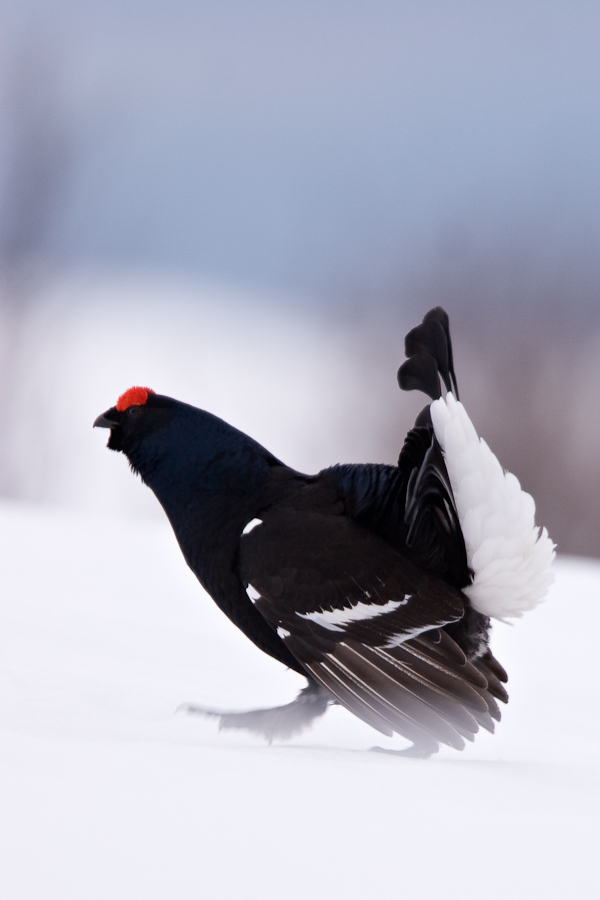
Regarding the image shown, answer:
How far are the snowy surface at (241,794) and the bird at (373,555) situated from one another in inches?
A: 2.2

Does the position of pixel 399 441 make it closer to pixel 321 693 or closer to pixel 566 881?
pixel 321 693

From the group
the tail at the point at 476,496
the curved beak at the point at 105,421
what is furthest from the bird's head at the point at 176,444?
the tail at the point at 476,496

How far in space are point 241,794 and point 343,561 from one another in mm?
276

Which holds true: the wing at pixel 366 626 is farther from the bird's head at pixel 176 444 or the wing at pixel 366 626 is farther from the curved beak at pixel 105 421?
the curved beak at pixel 105 421

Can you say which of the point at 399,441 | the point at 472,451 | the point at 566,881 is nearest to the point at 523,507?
the point at 472,451

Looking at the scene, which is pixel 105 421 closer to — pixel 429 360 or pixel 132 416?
pixel 132 416

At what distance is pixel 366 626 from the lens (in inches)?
32.1

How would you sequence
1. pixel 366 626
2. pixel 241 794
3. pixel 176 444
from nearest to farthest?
pixel 241 794
pixel 366 626
pixel 176 444

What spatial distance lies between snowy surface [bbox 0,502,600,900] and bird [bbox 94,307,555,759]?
6 cm

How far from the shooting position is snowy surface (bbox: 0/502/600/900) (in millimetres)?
508

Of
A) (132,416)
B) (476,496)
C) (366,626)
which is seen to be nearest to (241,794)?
(366,626)

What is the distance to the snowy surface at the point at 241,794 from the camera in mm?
508

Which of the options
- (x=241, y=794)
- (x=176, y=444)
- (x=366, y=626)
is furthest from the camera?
(x=176, y=444)

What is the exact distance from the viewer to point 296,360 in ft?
9.81
